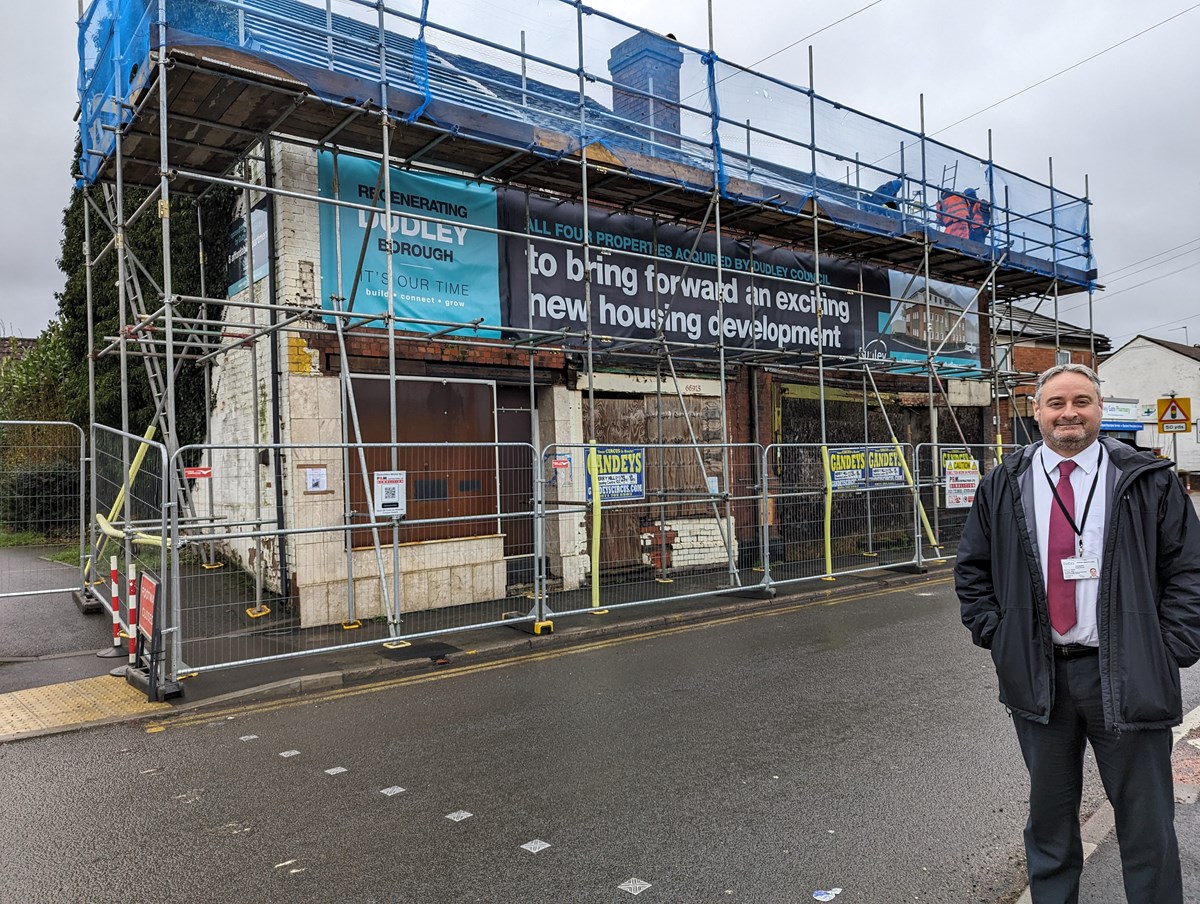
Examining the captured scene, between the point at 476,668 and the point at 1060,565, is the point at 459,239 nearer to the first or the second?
the point at 476,668

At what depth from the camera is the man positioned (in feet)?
9.29

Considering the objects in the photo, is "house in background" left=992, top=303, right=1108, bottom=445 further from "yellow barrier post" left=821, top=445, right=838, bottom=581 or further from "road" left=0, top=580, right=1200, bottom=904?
"road" left=0, top=580, right=1200, bottom=904

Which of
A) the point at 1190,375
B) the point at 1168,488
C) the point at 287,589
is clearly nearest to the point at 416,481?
the point at 287,589

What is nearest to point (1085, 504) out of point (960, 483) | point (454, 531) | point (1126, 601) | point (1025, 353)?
point (1126, 601)

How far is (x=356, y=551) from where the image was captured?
385 inches

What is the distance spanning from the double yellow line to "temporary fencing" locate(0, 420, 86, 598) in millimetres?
3394

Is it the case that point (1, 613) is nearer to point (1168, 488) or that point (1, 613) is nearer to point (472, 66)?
point (472, 66)

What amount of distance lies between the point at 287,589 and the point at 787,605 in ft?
19.8

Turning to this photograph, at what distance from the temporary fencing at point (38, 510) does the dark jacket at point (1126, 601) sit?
8907 mm

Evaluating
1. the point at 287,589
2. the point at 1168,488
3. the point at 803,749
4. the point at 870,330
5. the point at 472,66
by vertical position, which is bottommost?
the point at 803,749

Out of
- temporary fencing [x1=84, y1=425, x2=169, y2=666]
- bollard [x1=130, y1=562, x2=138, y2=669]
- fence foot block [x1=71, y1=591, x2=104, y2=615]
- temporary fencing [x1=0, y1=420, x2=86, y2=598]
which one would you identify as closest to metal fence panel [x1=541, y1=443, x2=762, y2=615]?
temporary fencing [x1=84, y1=425, x2=169, y2=666]

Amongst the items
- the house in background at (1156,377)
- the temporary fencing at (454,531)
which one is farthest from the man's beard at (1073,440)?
the house in background at (1156,377)

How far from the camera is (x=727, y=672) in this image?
7.40 meters

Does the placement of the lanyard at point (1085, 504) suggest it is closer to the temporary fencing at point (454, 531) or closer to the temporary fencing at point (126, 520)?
the temporary fencing at point (454, 531)
